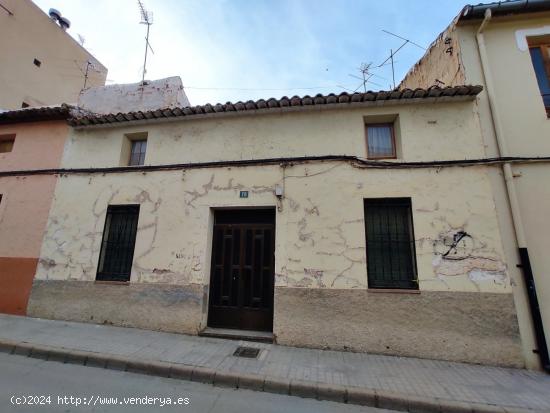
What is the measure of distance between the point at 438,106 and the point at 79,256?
8698 millimetres

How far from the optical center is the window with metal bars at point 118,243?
6.34 meters

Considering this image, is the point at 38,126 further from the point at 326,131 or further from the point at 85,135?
the point at 326,131

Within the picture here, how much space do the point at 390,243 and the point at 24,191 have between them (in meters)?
9.01

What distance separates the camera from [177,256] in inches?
235

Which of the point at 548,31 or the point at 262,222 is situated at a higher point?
the point at 548,31

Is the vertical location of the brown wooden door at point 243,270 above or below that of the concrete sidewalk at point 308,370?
above

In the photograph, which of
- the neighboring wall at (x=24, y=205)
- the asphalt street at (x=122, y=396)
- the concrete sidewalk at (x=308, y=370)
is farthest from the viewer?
the neighboring wall at (x=24, y=205)

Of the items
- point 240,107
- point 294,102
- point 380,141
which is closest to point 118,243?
point 240,107

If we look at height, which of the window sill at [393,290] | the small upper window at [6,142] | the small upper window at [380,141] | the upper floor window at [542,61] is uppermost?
the upper floor window at [542,61]

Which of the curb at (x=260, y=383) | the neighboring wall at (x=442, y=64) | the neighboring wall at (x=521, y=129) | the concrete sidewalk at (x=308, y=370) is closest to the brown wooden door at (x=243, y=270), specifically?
the concrete sidewalk at (x=308, y=370)

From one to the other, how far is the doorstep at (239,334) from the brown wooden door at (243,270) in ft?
0.41

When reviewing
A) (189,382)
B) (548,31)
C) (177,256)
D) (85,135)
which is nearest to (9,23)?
(85,135)

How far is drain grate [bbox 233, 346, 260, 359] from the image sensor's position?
4689mm

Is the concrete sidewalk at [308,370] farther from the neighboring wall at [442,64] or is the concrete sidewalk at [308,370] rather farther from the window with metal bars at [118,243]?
the neighboring wall at [442,64]
